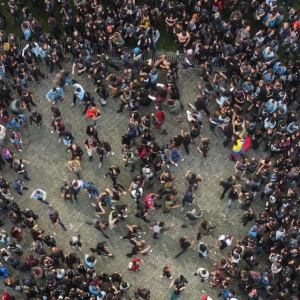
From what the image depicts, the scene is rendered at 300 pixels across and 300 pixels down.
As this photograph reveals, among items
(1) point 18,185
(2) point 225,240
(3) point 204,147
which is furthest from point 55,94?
(2) point 225,240

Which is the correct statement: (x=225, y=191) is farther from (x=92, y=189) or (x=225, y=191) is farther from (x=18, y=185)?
(x=18, y=185)

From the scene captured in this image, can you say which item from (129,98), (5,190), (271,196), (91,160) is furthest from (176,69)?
(5,190)

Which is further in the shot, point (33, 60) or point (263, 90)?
point (33, 60)

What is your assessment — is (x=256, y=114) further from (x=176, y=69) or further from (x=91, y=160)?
(x=91, y=160)

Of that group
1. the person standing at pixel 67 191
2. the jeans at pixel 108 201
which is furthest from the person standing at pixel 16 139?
the jeans at pixel 108 201

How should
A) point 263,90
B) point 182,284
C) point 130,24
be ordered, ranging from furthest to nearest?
point 130,24
point 263,90
point 182,284

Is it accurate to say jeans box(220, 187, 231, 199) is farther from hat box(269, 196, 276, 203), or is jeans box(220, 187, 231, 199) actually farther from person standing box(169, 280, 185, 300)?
person standing box(169, 280, 185, 300)
